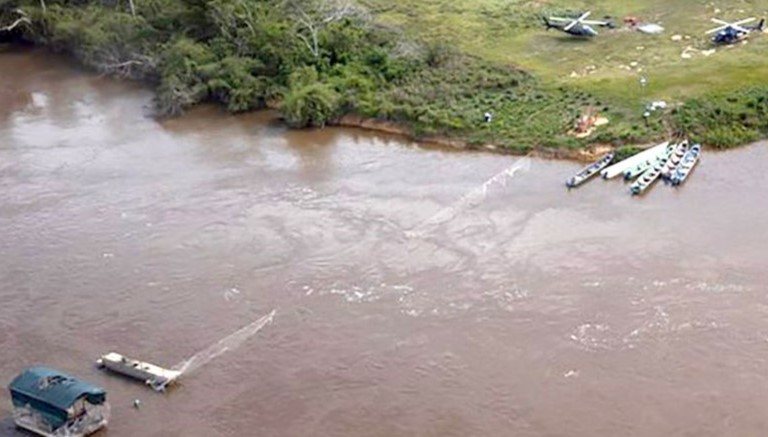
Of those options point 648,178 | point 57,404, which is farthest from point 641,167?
point 57,404

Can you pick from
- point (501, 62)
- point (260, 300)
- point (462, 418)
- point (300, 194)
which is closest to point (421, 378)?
point (462, 418)

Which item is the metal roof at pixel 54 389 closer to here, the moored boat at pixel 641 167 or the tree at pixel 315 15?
the moored boat at pixel 641 167

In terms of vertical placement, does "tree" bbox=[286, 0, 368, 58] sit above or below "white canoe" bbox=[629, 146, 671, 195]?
above

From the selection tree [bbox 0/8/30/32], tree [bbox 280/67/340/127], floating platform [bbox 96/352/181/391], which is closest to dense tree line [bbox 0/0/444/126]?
tree [bbox 280/67/340/127]

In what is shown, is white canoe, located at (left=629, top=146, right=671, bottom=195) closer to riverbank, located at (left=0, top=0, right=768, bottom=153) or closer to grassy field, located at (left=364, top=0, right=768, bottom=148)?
riverbank, located at (left=0, top=0, right=768, bottom=153)

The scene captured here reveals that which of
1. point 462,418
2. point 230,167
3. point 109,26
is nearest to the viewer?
point 462,418

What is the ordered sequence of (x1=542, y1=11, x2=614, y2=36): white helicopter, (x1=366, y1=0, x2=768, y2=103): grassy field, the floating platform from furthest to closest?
(x1=542, y1=11, x2=614, y2=36): white helicopter < (x1=366, y1=0, x2=768, y2=103): grassy field < the floating platform

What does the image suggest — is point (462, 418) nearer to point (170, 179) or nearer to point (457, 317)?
point (457, 317)
